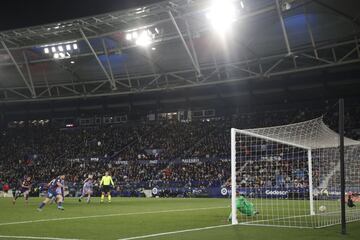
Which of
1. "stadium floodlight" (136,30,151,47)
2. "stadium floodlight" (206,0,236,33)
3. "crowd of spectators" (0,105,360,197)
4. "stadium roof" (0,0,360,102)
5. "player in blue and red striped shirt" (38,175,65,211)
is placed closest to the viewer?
"player in blue and red striped shirt" (38,175,65,211)

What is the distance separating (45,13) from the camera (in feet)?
Result: 20.3

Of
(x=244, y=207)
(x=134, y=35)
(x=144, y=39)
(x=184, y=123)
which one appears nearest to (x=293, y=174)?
(x=244, y=207)

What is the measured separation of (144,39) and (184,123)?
1735 centimetres

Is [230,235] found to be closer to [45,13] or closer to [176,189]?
[45,13]

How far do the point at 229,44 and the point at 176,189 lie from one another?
13.6 meters

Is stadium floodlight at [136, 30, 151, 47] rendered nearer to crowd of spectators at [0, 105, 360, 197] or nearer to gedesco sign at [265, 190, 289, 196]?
crowd of spectators at [0, 105, 360, 197]

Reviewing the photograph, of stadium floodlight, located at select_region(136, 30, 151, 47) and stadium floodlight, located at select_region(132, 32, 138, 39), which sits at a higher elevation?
stadium floodlight, located at select_region(132, 32, 138, 39)

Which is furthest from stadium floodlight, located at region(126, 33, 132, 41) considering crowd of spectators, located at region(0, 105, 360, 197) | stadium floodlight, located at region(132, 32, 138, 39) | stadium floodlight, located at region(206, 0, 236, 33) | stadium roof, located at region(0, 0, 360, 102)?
crowd of spectators, located at region(0, 105, 360, 197)

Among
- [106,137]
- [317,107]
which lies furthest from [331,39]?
[106,137]

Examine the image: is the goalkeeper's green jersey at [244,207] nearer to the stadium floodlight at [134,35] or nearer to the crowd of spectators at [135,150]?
the stadium floodlight at [134,35]

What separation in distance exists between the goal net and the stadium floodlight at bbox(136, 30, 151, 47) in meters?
11.6

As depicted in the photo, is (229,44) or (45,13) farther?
(229,44)

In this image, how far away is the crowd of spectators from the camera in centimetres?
4591

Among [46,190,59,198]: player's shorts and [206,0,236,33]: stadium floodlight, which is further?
[206,0,236,33]: stadium floodlight
